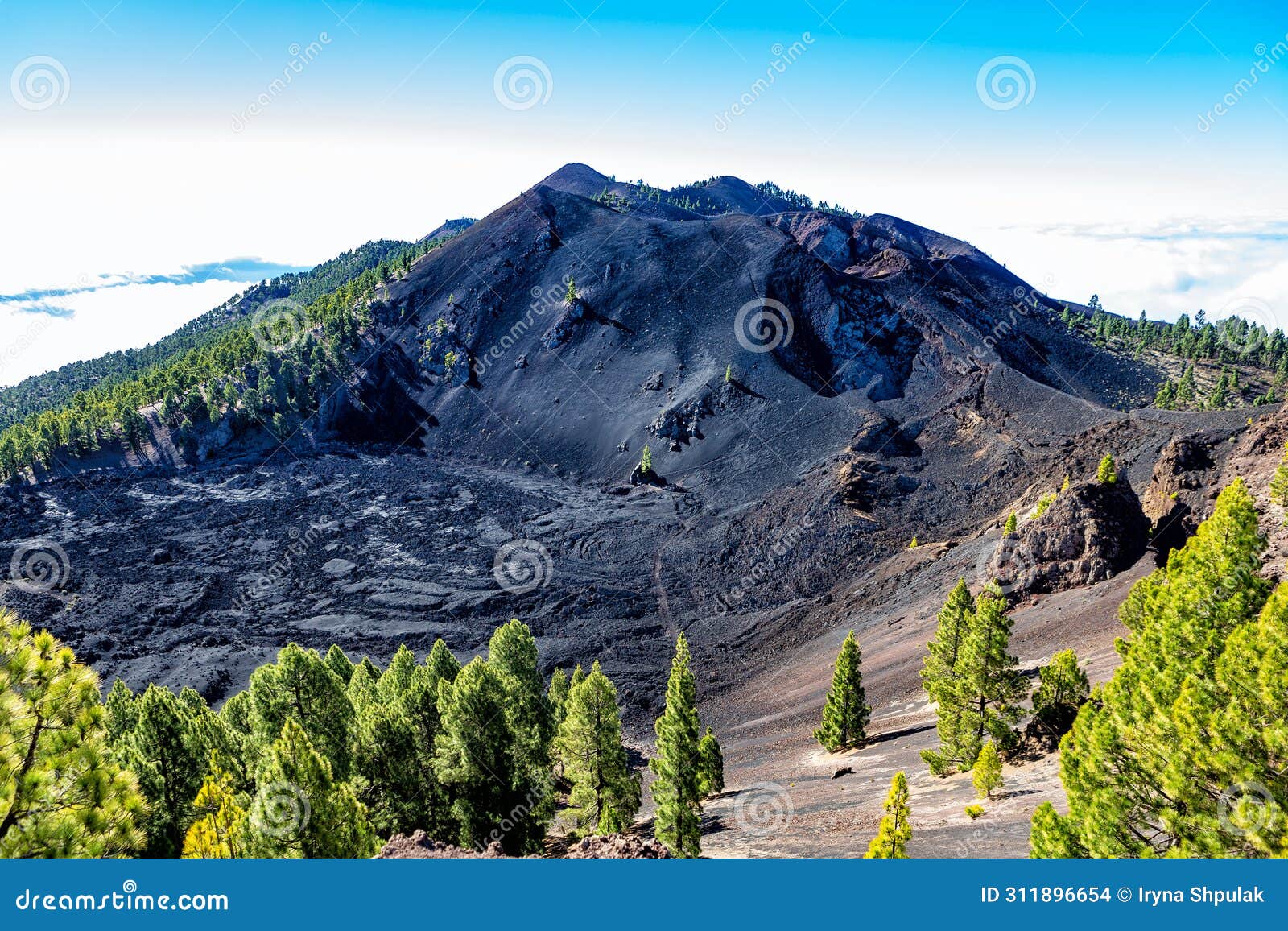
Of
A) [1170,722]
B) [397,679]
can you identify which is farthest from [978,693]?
[397,679]

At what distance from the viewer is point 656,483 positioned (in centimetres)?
8388

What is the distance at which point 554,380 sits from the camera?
106688 millimetres

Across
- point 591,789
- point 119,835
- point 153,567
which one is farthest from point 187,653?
point 119,835

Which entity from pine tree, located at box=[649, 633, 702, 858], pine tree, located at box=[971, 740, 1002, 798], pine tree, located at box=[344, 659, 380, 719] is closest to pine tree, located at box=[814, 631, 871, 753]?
pine tree, located at box=[971, 740, 1002, 798]

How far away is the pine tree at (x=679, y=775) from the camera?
859 inches

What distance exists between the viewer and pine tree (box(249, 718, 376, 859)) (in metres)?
12.1

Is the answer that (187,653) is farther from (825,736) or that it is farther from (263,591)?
(825,736)

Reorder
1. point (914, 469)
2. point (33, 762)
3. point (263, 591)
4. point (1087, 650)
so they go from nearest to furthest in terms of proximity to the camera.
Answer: point (33, 762) < point (1087, 650) < point (263, 591) < point (914, 469)

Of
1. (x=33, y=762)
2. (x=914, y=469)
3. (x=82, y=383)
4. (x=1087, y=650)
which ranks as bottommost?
(x=1087, y=650)

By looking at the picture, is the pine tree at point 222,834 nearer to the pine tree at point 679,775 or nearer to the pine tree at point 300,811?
the pine tree at point 300,811

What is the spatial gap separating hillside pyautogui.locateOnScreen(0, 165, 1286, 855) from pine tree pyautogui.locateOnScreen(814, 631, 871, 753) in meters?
1.57

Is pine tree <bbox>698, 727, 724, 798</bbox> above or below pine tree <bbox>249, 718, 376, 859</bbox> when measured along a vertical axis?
below

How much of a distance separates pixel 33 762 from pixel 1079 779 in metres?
16.9

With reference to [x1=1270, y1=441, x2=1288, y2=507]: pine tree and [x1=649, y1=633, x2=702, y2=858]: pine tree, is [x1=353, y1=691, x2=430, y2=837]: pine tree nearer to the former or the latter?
[x1=649, y1=633, x2=702, y2=858]: pine tree
